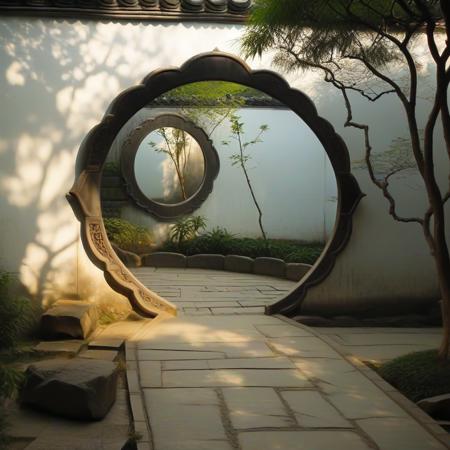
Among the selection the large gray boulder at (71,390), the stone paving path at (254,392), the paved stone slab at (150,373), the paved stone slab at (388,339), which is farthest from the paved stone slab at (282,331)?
the large gray boulder at (71,390)

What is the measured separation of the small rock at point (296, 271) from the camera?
350 inches

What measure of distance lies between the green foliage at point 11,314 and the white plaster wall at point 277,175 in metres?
5.41

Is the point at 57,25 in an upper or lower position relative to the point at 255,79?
upper

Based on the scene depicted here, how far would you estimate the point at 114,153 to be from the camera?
10.5 m

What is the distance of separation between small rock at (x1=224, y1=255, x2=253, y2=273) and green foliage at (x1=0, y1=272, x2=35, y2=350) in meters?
5.04

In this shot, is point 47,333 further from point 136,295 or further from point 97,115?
point 97,115

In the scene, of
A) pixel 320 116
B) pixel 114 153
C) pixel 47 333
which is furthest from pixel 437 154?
pixel 114 153

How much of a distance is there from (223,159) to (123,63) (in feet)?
17.5

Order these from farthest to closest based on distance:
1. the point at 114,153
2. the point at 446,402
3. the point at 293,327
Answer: the point at 114,153 → the point at 293,327 → the point at 446,402

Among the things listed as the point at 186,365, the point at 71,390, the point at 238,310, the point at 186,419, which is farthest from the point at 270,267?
the point at 71,390

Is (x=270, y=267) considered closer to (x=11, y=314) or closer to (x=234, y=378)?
(x=11, y=314)

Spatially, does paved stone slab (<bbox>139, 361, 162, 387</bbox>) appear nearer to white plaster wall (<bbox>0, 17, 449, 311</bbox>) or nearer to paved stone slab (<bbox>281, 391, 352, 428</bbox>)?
paved stone slab (<bbox>281, 391, 352, 428</bbox>)

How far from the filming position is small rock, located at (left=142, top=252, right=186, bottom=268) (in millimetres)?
10125

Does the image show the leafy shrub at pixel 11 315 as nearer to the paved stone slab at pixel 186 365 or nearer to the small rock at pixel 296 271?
the paved stone slab at pixel 186 365
